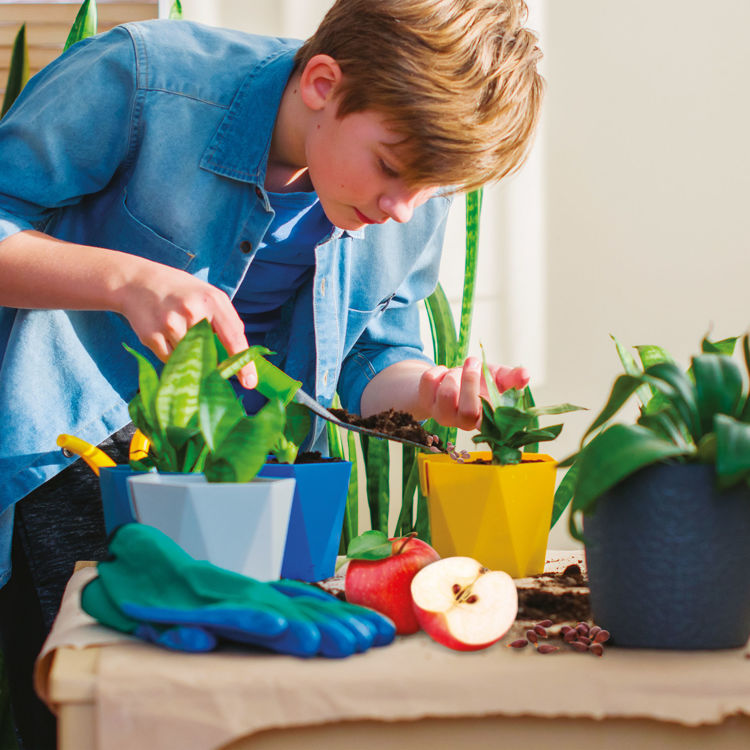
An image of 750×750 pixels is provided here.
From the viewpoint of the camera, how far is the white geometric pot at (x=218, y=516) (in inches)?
19.5

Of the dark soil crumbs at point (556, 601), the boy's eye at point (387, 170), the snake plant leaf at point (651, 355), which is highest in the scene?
the boy's eye at point (387, 170)

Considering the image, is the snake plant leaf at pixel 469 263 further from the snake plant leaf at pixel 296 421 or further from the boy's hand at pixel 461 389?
the snake plant leaf at pixel 296 421

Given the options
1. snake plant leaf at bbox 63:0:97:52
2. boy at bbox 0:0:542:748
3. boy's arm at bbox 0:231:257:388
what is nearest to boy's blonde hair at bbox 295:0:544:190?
boy at bbox 0:0:542:748

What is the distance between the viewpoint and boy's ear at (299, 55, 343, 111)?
2.68 ft

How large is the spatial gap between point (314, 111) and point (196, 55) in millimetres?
200

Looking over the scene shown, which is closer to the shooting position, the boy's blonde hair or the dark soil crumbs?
the dark soil crumbs

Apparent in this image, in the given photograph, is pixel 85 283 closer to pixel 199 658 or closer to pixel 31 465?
pixel 31 465

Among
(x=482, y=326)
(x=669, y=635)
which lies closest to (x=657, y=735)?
(x=669, y=635)

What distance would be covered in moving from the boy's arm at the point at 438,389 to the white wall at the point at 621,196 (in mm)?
1093

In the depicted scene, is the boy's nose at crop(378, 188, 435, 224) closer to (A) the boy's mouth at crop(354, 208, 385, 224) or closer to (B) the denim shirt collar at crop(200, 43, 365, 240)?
(A) the boy's mouth at crop(354, 208, 385, 224)

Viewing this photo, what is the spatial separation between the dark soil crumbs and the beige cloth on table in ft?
0.37

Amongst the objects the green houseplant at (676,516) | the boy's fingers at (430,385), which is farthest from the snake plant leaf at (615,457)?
the boy's fingers at (430,385)

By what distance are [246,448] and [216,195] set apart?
19.9 inches

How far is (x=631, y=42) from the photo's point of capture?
206 centimetres
